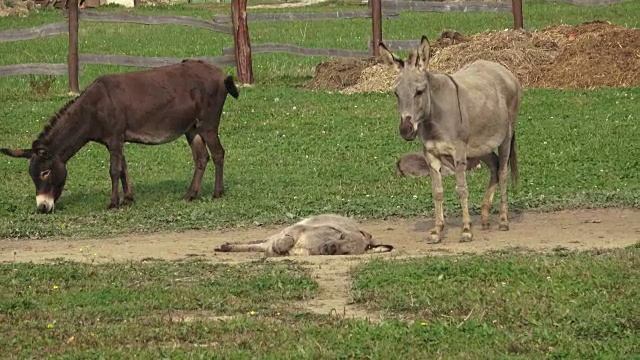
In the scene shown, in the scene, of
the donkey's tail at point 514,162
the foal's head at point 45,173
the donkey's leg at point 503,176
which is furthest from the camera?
the foal's head at point 45,173

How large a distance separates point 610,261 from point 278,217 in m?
4.94

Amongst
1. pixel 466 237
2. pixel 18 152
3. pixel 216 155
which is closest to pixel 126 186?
pixel 216 155

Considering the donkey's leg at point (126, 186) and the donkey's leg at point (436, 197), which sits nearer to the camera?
the donkey's leg at point (436, 197)

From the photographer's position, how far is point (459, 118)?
1365 centimetres

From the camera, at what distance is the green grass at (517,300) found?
8891 millimetres

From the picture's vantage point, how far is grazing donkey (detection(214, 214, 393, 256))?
13000 millimetres

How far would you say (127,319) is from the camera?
10.0 metres

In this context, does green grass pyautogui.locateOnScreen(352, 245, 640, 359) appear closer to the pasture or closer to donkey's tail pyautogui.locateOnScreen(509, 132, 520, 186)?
the pasture

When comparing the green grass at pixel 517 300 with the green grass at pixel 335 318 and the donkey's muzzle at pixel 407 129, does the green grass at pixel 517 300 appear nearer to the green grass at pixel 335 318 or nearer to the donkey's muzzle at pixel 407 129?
the green grass at pixel 335 318

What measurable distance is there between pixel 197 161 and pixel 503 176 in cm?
455

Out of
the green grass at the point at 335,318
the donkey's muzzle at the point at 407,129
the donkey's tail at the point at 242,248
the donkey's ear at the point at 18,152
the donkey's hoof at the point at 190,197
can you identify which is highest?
the donkey's muzzle at the point at 407,129

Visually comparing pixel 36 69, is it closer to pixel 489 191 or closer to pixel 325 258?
pixel 489 191

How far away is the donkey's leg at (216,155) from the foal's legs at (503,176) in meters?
4.14

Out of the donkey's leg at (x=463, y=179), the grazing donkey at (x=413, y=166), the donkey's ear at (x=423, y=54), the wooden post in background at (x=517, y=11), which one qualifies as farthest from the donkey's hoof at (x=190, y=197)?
the wooden post in background at (x=517, y=11)
